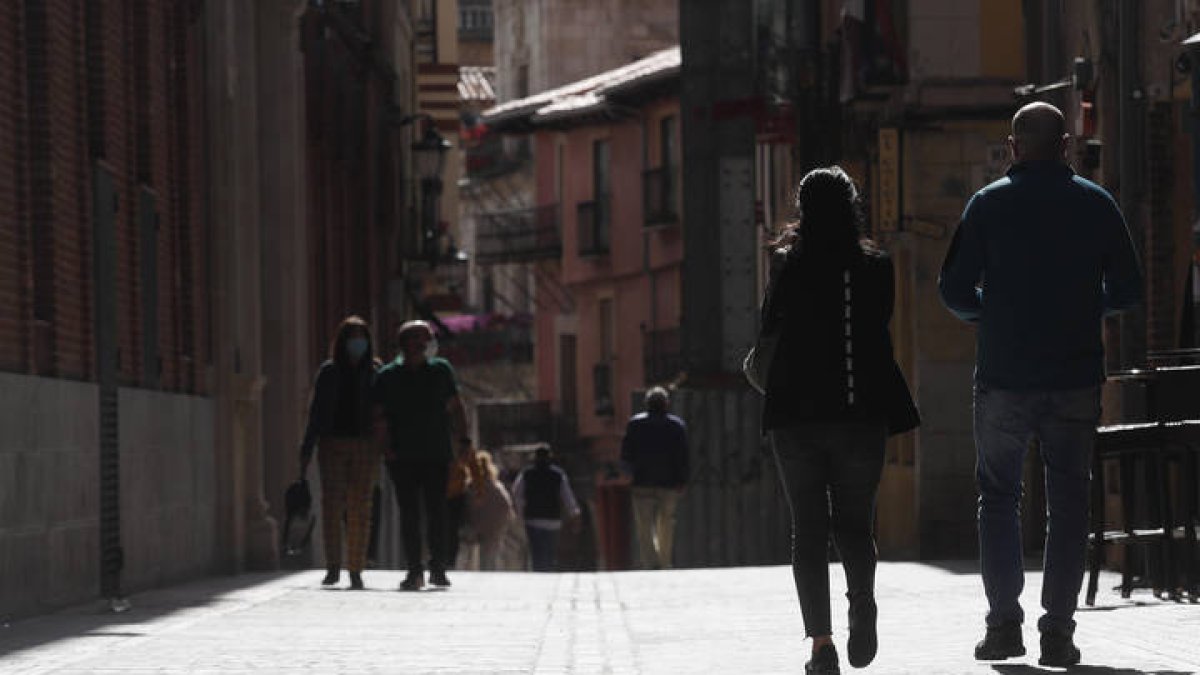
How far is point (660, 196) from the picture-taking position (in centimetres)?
6419

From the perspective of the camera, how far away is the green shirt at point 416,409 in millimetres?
21312

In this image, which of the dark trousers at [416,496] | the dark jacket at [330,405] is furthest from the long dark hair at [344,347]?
the dark trousers at [416,496]

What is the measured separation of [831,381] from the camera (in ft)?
36.8

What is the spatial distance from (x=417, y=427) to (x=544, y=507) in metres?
12.8

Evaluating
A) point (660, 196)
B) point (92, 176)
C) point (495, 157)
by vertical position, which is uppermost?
point (495, 157)

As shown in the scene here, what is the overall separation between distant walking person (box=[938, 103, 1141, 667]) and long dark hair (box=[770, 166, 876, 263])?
431 millimetres

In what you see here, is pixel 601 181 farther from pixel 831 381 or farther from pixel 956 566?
pixel 831 381

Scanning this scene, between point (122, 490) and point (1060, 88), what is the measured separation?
7269mm

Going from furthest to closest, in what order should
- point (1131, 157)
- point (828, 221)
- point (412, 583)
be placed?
1. point (1131, 157)
2. point (412, 583)
3. point (828, 221)

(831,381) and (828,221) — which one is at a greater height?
(828,221)

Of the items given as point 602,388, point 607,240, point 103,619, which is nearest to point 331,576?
point 103,619

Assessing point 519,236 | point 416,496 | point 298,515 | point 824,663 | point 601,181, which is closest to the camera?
point 824,663

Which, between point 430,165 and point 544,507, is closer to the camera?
point 544,507

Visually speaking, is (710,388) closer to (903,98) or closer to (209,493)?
(903,98)
